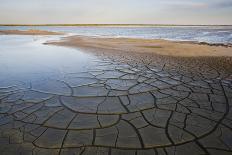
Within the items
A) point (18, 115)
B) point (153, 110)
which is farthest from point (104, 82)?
point (18, 115)

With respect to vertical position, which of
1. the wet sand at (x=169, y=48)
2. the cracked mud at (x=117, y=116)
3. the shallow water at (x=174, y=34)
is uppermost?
the shallow water at (x=174, y=34)

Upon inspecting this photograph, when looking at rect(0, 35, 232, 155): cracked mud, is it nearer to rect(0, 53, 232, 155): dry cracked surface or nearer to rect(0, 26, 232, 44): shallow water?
rect(0, 53, 232, 155): dry cracked surface

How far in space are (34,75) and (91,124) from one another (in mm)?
3489

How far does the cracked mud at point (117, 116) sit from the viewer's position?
7.81ft

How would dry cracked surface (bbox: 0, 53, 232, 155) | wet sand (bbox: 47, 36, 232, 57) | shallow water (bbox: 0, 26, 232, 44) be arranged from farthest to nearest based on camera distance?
shallow water (bbox: 0, 26, 232, 44)
wet sand (bbox: 47, 36, 232, 57)
dry cracked surface (bbox: 0, 53, 232, 155)

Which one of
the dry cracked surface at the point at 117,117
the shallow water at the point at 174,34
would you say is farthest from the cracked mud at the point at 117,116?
the shallow water at the point at 174,34

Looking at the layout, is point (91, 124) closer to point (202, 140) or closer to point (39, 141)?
point (39, 141)

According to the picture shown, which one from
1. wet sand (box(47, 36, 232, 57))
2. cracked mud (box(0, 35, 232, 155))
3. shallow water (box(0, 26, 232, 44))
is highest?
shallow water (box(0, 26, 232, 44))

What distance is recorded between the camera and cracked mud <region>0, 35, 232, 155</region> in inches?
93.7

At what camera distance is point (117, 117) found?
3100mm

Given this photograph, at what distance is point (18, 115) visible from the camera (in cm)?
316

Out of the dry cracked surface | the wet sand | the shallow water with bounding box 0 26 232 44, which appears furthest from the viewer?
the shallow water with bounding box 0 26 232 44

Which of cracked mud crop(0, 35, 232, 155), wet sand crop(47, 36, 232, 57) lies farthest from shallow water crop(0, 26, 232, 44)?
cracked mud crop(0, 35, 232, 155)

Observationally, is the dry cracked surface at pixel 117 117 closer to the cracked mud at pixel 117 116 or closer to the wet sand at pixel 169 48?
the cracked mud at pixel 117 116
